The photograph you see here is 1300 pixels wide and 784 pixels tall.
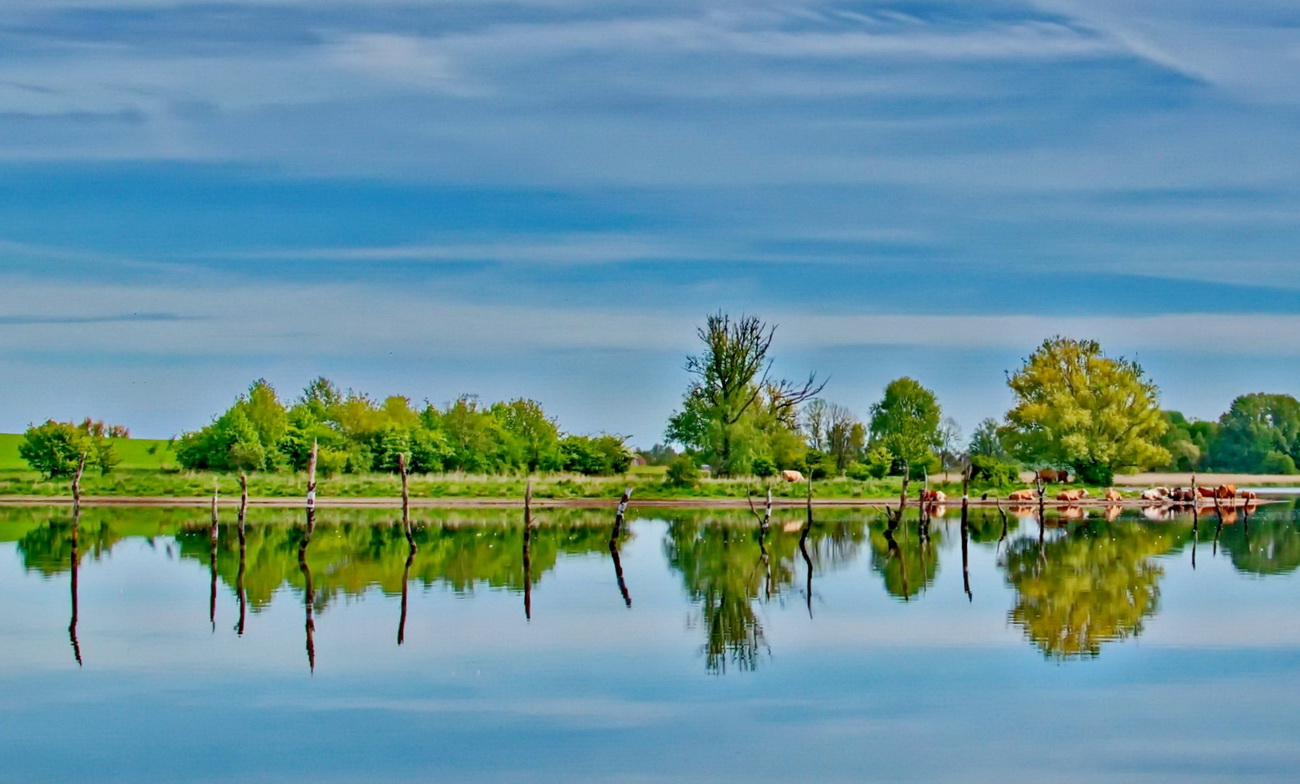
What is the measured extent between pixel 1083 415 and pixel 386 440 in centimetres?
3185

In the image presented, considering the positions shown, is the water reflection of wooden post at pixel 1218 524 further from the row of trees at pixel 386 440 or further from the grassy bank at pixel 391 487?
the row of trees at pixel 386 440

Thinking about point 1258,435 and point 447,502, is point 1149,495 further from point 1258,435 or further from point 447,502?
point 1258,435

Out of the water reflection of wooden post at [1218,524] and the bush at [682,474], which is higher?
the bush at [682,474]

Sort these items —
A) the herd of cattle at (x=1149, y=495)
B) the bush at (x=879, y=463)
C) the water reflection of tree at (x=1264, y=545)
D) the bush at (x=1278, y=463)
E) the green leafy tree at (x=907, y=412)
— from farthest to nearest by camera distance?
the bush at (x=1278, y=463) < the green leafy tree at (x=907, y=412) < the bush at (x=879, y=463) < the herd of cattle at (x=1149, y=495) < the water reflection of tree at (x=1264, y=545)

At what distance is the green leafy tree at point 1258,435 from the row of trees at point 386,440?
57717mm

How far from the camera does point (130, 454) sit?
89.1m

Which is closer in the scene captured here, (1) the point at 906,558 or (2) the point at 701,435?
(1) the point at 906,558

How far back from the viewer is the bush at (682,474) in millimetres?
61656

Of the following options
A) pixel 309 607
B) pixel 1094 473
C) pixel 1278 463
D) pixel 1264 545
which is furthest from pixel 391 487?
pixel 1278 463

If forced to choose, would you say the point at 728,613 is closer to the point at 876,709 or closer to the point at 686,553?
the point at 876,709

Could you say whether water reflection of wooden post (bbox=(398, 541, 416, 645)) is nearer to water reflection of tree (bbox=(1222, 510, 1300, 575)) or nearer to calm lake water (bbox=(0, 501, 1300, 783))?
calm lake water (bbox=(0, 501, 1300, 783))

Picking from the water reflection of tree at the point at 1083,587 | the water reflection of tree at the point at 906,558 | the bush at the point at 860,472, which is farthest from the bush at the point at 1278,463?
the water reflection of tree at the point at 1083,587

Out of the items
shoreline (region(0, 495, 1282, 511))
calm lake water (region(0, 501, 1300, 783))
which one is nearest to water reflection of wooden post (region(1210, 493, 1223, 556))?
calm lake water (region(0, 501, 1300, 783))

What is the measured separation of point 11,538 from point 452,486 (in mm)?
24305
